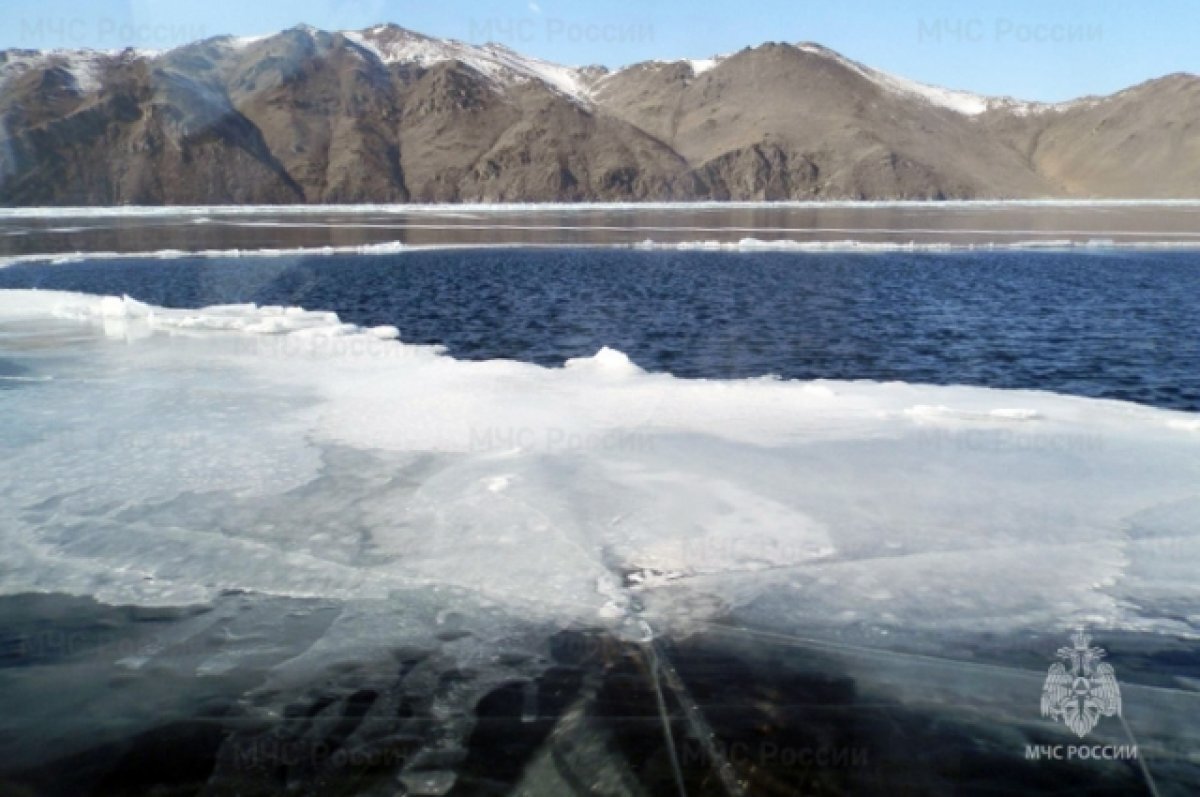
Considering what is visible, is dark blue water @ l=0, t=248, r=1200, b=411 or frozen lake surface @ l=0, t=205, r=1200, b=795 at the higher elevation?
frozen lake surface @ l=0, t=205, r=1200, b=795

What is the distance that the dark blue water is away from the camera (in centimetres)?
1578

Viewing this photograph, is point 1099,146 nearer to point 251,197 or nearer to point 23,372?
point 251,197

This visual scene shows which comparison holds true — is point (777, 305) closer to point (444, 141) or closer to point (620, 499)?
point (620, 499)

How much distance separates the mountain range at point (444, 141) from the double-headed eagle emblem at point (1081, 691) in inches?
5018

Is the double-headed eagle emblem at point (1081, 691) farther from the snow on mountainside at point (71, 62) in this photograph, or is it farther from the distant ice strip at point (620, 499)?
the snow on mountainside at point (71, 62)

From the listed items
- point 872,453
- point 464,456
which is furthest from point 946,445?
point 464,456

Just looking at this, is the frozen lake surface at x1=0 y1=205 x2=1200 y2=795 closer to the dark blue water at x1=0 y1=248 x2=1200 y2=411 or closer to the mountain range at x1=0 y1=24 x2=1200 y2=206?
the dark blue water at x1=0 y1=248 x2=1200 y2=411

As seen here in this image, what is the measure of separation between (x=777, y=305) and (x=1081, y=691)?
767 inches

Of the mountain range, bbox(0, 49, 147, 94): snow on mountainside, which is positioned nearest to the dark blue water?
the mountain range

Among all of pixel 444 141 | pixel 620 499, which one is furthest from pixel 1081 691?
pixel 444 141

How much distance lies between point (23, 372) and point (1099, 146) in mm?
200601

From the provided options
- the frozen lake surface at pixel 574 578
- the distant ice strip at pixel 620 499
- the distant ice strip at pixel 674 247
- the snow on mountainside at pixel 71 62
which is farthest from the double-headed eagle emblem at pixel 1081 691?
the snow on mountainside at pixel 71 62

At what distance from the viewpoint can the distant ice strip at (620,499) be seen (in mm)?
5789

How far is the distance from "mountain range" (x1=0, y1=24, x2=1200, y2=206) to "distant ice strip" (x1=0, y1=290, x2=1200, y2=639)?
121135mm
